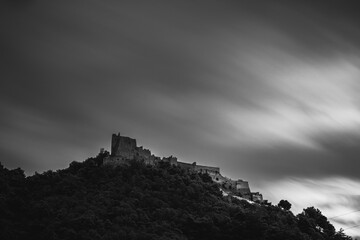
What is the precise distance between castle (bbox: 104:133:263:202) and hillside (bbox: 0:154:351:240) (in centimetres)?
226

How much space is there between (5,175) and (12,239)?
2897 centimetres

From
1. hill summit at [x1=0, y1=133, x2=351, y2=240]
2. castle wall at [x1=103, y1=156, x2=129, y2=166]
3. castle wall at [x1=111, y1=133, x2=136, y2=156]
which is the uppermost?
castle wall at [x1=111, y1=133, x2=136, y2=156]

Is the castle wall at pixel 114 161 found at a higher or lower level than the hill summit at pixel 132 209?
higher

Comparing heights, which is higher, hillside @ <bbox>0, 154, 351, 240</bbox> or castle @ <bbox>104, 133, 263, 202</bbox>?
castle @ <bbox>104, 133, 263, 202</bbox>

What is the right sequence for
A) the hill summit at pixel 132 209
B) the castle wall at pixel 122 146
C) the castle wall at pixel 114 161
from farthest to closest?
the castle wall at pixel 122 146
the castle wall at pixel 114 161
the hill summit at pixel 132 209

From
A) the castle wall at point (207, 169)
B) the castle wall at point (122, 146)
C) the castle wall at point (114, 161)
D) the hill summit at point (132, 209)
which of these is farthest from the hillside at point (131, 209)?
the castle wall at point (207, 169)

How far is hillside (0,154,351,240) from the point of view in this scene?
197 feet

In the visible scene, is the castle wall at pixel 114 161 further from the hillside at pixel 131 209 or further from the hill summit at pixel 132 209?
the hillside at pixel 131 209

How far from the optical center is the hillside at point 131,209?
59.9 meters

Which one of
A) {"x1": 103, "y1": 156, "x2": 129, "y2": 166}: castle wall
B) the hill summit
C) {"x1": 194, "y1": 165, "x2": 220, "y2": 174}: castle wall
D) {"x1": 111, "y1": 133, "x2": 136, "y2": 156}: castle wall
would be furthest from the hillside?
{"x1": 194, "y1": 165, "x2": 220, "y2": 174}: castle wall

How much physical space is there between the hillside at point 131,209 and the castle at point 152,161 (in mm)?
2256

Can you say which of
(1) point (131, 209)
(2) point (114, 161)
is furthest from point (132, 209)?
(2) point (114, 161)

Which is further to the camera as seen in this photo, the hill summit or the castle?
the castle

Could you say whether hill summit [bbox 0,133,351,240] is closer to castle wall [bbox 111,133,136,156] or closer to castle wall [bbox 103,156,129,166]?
castle wall [bbox 103,156,129,166]
